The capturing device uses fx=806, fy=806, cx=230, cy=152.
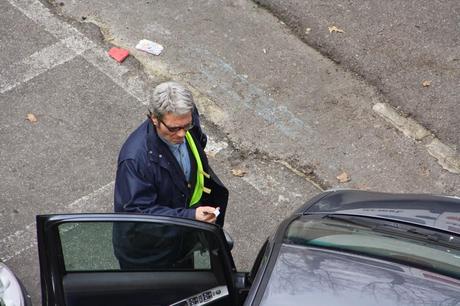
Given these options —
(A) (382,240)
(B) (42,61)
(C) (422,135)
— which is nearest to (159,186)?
(A) (382,240)

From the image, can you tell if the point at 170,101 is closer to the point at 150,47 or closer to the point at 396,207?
the point at 396,207

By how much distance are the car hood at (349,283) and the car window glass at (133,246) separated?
473 millimetres

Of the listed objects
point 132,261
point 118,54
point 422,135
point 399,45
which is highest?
point 132,261

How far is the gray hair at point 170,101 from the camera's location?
4.36 m

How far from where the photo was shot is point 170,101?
4371mm

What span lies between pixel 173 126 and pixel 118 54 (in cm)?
353

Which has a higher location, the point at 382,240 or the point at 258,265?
the point at 382,240

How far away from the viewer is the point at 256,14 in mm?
8203

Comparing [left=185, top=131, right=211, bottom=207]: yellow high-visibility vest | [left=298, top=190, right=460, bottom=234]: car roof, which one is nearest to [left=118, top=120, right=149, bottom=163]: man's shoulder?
[left=185, top=131, right=211, bottom=207]: yellow high-visibility vest

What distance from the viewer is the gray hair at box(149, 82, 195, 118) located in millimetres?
4359

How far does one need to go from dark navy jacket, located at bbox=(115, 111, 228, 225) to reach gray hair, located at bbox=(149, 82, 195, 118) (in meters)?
0.17

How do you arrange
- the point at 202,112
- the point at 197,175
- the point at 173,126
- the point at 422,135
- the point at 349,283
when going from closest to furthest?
1. the point at 349,283
2. the point at 173,126
3. the point at 197,175
4. the point at 422,135
5. the point at 202,112

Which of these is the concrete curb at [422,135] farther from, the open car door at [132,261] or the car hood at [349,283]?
the open car door at [132,261]

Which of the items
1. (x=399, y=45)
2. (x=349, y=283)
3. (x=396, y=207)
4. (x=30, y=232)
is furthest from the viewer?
(x=399, y=45)
